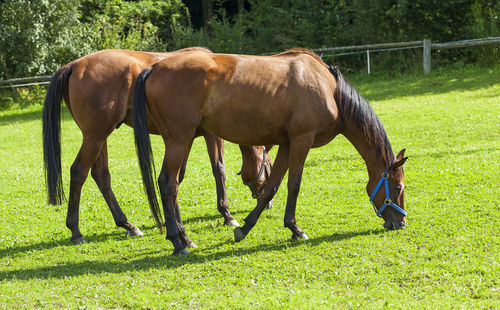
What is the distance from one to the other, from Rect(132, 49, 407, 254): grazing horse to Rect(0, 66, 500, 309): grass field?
52 cm

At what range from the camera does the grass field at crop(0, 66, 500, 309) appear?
5129mm

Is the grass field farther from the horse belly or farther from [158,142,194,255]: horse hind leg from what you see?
the horse belly

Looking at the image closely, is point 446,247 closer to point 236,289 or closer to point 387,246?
point 387,246

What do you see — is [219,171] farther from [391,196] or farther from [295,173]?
[391,196]

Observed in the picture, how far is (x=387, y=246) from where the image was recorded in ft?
20.4

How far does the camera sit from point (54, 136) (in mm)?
7016

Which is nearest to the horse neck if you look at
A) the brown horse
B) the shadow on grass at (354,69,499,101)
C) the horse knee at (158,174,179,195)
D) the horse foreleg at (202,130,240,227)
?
the horse foreleg at (202,130,240,227)

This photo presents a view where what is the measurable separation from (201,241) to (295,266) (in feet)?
5.21

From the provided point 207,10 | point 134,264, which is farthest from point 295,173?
point 207,10

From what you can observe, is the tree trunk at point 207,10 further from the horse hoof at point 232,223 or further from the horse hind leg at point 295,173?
the horse hind leg at point 295,173

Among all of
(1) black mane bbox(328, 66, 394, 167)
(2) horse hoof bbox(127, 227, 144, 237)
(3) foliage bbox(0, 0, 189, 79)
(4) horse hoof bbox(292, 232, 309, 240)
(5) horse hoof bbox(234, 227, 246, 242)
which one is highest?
(3) foliage bbox(0, 0, 189, 79)

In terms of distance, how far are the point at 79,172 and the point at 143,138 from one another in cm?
137

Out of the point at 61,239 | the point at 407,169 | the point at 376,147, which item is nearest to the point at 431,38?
the point at 407,169

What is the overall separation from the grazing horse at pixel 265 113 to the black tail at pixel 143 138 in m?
0.01
